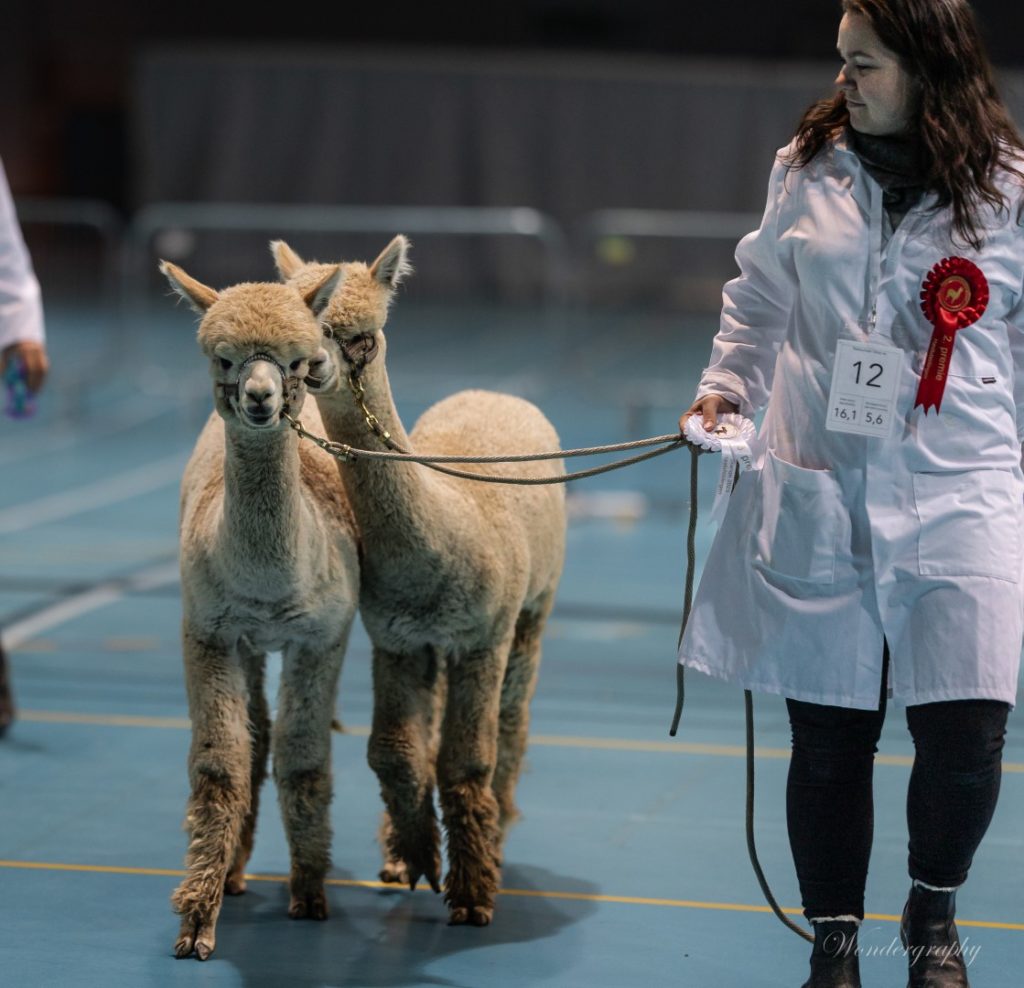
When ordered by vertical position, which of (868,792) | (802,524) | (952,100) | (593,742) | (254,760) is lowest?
(593,742)

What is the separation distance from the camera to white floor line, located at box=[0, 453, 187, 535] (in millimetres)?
9500

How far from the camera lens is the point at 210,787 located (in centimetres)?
380

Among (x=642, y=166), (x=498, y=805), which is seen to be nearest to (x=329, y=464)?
(x=498, y=805)

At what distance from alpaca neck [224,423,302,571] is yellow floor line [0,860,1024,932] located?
114cm

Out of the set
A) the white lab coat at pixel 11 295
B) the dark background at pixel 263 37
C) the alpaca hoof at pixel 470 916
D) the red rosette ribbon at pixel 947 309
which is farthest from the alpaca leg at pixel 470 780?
the dark background at pixel 263 37

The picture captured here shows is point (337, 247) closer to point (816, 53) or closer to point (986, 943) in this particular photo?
point (816, 53)

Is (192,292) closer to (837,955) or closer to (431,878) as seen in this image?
(431,878)

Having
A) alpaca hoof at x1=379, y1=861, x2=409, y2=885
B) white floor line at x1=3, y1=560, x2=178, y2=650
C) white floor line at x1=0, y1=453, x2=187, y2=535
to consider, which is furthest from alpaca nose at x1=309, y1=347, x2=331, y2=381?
white floor line at x1=0, y1=453, x2=187, y2=535

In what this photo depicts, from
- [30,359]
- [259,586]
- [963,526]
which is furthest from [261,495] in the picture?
[30,359]

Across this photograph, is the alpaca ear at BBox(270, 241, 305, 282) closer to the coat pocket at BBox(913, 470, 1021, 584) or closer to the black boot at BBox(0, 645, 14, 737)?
the coat pocket at BBox(913, 470, 1021, 584)

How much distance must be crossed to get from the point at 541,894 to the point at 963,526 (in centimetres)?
172

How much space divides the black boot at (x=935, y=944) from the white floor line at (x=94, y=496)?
6804 millimetres

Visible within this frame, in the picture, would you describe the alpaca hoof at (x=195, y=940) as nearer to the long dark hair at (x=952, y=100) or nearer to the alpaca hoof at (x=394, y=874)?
the alpaca hoof at (x=394, y=874)

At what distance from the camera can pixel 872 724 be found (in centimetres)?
337
